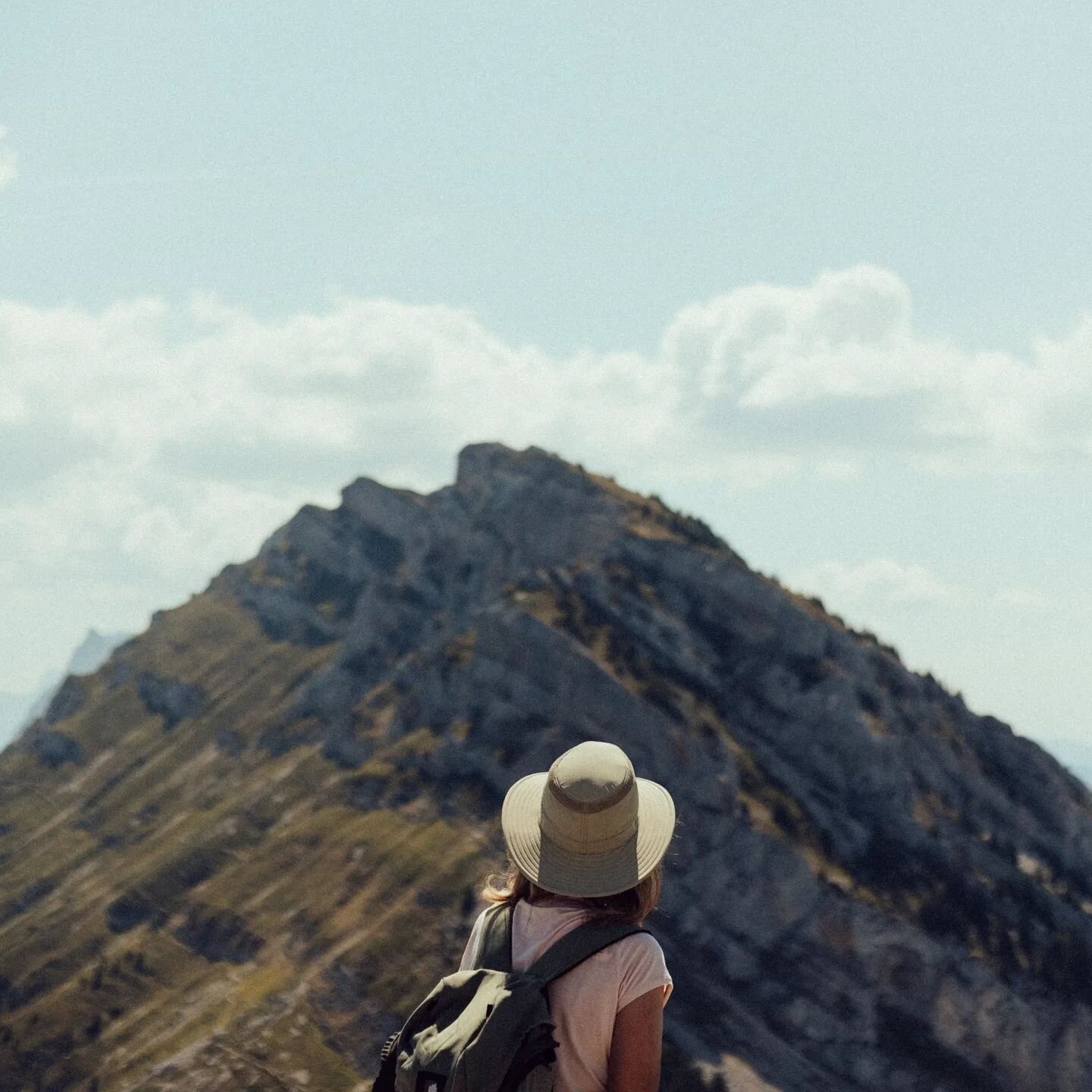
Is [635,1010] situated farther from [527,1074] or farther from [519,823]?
[519,823]

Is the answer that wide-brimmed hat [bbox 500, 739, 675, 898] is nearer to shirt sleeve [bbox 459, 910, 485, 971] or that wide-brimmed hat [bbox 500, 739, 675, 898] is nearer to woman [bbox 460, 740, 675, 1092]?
woman [bbox 460, 740, 675, 1092]

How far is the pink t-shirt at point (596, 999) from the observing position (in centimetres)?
1078

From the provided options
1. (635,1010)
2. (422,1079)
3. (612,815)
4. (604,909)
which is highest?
(612,815)

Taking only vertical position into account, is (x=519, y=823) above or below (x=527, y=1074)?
above

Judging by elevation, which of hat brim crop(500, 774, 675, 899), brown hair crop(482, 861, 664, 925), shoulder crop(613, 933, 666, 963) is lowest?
shoulder crop(613, 933, 666, 963)

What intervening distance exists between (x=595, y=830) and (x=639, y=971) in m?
1.15

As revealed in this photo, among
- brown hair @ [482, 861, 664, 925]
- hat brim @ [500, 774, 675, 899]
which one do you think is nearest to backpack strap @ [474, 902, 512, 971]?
brown hair @ [482, 861, 664, 925]

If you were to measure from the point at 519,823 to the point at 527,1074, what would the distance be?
2186mm

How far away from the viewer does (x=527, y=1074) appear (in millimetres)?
10469

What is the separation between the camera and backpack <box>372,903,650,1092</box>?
404 inches

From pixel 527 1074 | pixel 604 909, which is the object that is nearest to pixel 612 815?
pixel 604 909

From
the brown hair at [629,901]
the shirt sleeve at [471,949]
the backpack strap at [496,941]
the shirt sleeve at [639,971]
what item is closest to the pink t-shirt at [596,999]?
the shirt sleeve at [639,971]

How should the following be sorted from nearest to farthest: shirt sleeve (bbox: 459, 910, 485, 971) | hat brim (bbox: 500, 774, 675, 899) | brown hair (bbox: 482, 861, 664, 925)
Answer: hat brim (bbox: 500, 774, 675, 899)
brown hair (bbox: 482, 861, 664, 925)
shirt sleeve (bbox: 459, 910, 485, 971)

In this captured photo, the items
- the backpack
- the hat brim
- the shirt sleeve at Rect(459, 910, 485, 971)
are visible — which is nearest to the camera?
the backpack
